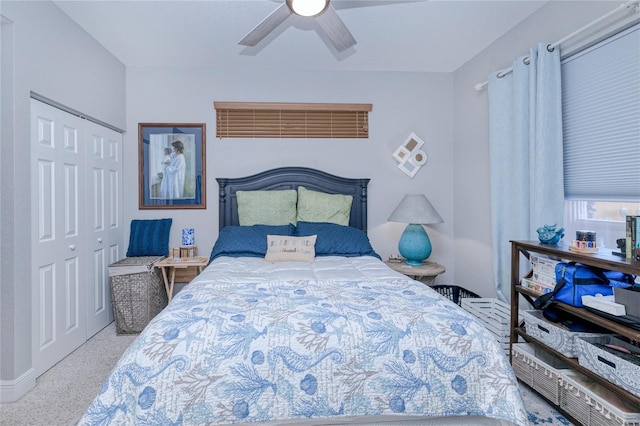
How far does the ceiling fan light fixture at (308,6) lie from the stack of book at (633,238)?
77.0 inches

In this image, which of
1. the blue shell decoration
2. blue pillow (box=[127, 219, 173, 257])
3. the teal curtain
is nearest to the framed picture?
blue pillow (box=[127, 219, 173, 257])

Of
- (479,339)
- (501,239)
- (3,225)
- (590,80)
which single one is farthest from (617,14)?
(3,225)

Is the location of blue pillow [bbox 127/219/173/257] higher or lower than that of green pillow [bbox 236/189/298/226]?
lower

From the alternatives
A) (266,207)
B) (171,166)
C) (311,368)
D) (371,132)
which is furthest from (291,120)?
(311,368)

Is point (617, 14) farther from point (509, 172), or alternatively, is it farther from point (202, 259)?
point (202, 259)

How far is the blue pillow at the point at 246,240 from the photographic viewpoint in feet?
9.85

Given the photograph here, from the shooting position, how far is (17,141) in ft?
7.17

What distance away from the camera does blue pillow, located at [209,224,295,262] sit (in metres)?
3.00

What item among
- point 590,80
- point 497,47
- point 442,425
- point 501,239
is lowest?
point 442,425

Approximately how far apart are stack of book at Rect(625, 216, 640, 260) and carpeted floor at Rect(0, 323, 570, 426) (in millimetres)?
988

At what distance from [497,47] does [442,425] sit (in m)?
3.08

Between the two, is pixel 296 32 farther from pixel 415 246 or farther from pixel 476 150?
pixel 415 246

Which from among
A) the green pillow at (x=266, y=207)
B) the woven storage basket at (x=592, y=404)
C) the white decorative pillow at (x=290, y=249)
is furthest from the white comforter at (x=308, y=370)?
the green pillow at (x=266, y=207)

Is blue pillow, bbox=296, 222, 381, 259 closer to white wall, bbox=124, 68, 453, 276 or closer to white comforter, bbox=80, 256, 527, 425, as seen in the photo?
white wall, bbox=124, 68, 453, 276
